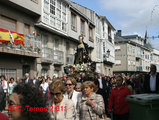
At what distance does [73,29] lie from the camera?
25.5 meters

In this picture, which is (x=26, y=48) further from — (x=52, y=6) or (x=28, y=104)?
(x=28, y=104)

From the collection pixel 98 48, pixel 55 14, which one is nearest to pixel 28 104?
pixel 55 14

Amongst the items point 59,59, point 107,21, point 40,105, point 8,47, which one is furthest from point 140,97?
point 107,21

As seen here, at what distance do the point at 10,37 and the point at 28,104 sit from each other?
13.2m

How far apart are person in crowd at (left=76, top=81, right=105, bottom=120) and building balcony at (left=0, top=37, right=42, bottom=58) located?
10.9 metres

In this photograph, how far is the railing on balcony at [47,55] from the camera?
19.4 m

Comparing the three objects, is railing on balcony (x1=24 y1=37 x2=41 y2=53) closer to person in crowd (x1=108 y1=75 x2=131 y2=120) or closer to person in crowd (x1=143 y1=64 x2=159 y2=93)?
person in crowd (x1=143 y1=64 x2=159 y2=93)

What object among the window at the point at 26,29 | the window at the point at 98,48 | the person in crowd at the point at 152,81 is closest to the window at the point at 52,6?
the window at the point at 26,29

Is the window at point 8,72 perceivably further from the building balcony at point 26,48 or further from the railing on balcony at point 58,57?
the railing on balcony at point 58,57

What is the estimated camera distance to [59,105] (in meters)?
3.44

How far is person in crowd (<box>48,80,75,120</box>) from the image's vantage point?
3354 millimetres

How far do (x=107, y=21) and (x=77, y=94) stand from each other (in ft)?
119

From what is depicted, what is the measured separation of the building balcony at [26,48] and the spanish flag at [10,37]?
0.99 ft

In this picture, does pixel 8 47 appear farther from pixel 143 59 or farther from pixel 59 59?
pixel 143 59
